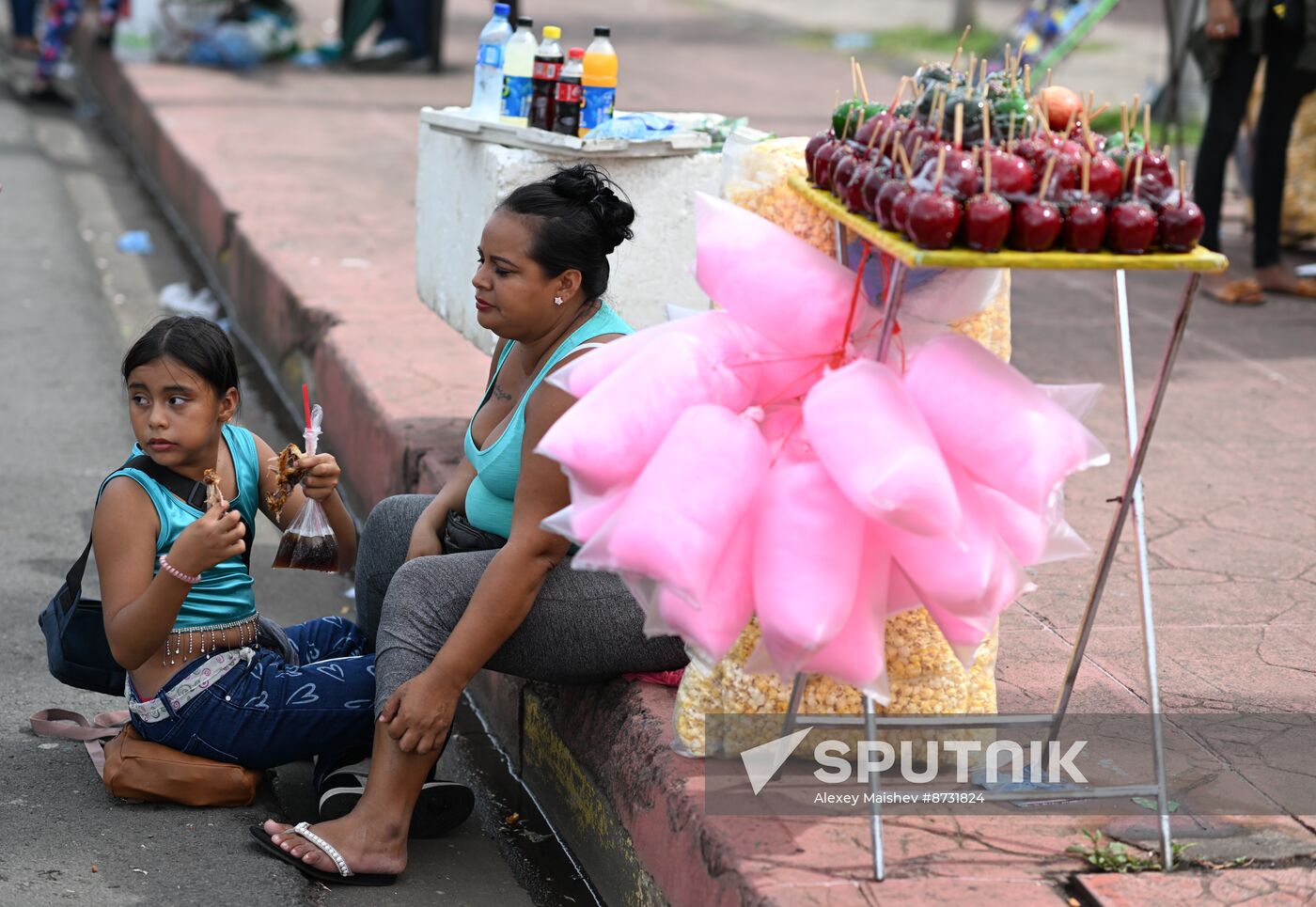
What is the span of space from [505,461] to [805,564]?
0.90 meters

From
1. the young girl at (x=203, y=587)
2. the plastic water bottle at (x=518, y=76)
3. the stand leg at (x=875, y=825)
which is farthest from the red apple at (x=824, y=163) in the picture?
the plastic water bottle at (x=518, y=76)

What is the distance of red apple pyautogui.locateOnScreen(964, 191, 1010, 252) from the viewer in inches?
86.4

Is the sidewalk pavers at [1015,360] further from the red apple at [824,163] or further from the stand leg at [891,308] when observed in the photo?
the red apple at [824,163]

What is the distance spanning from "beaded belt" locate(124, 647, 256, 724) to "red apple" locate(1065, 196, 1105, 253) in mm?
1681

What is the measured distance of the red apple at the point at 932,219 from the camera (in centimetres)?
217

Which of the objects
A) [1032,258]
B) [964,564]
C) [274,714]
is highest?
[1032,258]

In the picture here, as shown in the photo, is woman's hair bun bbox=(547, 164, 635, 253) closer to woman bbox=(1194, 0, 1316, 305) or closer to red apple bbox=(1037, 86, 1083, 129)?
red apple bbox=(1037, 86, 1083, 129)

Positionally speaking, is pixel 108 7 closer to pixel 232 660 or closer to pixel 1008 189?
pixel 232 660

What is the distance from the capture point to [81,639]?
3006mm

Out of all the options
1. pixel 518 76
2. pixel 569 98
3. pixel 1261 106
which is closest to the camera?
pixel 569 98

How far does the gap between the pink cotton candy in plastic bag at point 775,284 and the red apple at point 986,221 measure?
A: 10.3 inches

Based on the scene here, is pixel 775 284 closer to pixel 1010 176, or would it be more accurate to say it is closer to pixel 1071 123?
pixel 1010 176

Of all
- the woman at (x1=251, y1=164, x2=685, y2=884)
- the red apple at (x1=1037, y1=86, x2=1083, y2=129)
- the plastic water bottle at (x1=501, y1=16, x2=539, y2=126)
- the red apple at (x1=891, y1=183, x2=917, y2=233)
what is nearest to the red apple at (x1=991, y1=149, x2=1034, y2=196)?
the red apple at (x1=891, y1=183, x2=917, y2=233)

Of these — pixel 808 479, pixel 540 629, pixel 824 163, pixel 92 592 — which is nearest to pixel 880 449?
pixel 808 479
